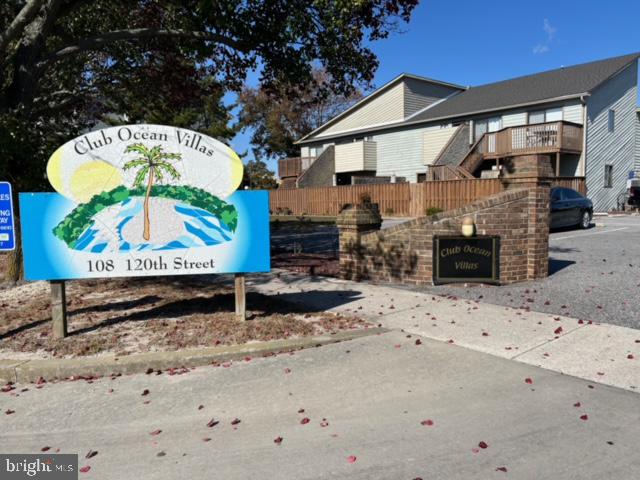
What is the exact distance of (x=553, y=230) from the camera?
1717 cm

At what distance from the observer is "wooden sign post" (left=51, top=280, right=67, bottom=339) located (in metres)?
5.79

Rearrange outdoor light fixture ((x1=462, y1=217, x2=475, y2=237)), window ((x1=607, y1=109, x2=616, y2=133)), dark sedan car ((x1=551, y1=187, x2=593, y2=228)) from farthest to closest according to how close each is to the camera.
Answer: window ((x1=607, y1=109, x2=616, y2=133)) < dark sedan car ((x1=551, y1=187, x2=593, y2=228)) < outdoor light fixture ((x1=462, y1=217, x2=475, y2=237))

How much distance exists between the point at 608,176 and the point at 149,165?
2745 centimetres

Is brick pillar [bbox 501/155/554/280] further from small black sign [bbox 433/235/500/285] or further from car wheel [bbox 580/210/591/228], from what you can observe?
car wheel [bbox 580/210/591/228]

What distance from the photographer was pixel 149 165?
588 centimetres

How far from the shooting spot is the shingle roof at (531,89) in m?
25.5

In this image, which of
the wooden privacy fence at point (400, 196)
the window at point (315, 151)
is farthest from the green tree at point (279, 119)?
the wooden privacy fence at point (400, 196)

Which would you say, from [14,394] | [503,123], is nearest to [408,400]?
[14,394]

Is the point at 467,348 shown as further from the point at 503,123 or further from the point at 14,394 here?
the point at 503,123

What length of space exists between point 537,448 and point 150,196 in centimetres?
464

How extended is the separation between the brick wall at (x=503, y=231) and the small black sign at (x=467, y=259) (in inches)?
5.2

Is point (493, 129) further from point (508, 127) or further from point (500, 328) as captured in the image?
point (500, 328)

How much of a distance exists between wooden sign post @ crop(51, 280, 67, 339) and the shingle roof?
24.8 metres

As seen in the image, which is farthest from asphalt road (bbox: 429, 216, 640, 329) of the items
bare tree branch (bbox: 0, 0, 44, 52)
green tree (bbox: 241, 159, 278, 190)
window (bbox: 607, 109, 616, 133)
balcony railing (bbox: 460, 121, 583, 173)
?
green tree (bbox: 241, 159, 278, 190)
